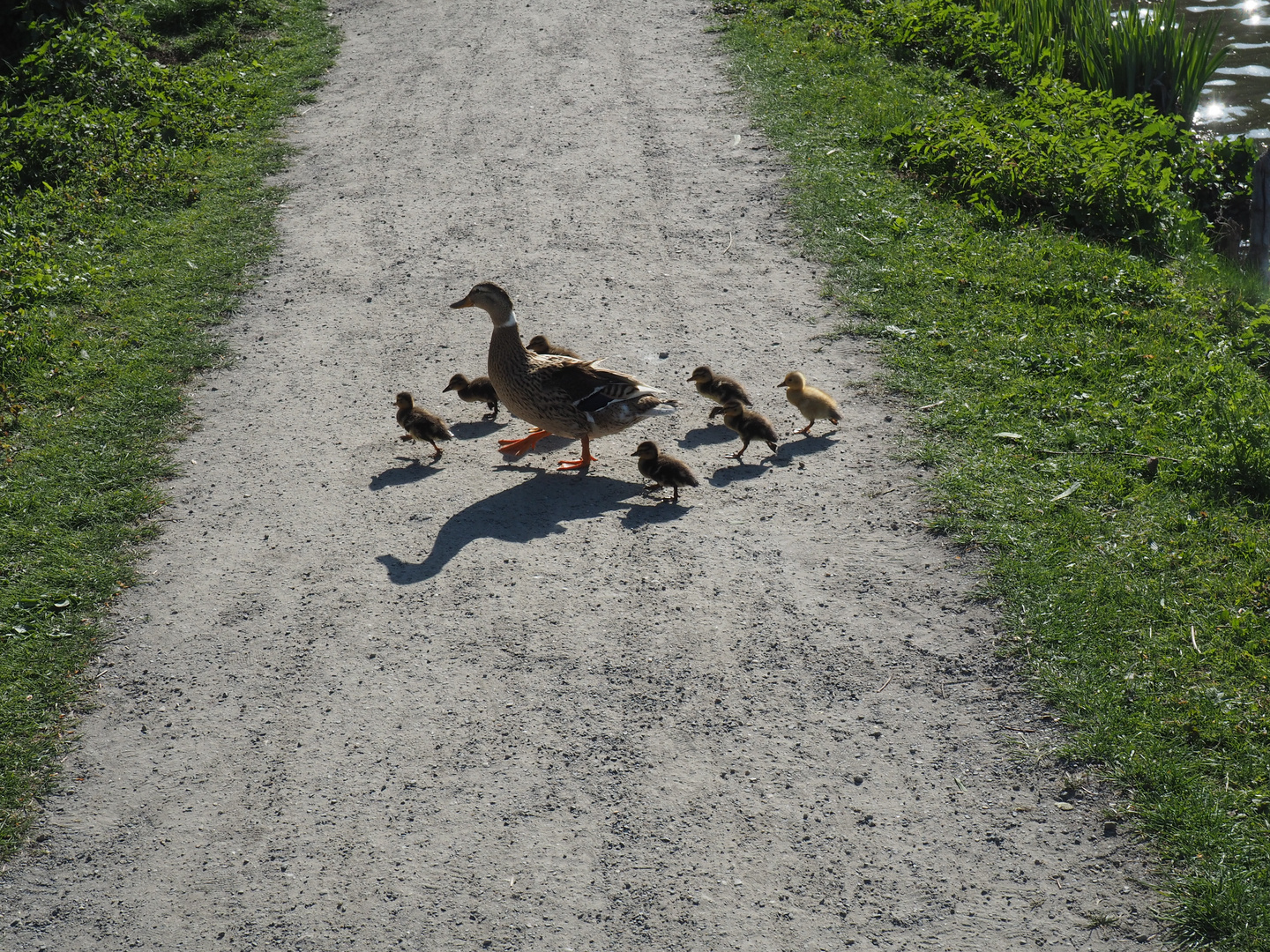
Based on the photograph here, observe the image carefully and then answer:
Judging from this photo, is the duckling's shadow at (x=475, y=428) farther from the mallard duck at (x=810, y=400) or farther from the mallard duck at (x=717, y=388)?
the mallard duck at (x=810, y=400)

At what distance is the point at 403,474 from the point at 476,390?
Result: 3.21ft

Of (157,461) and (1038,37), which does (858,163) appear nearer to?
(1038,37)

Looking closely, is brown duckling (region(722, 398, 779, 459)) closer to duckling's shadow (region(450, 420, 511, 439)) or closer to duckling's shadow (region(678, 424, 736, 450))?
duckling's shadow (region(678, 424, 736, 450))

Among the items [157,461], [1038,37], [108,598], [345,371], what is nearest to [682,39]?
[1038,37]

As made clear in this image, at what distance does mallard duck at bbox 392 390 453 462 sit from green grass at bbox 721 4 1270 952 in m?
3.48

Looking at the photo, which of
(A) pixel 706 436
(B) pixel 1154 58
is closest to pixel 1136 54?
(B) pixel 1154 58

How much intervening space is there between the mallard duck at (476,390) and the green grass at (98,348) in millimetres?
2157

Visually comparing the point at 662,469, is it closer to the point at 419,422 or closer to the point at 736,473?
the point at 736,473

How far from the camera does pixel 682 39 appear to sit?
52.6ft

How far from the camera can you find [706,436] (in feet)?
26.5

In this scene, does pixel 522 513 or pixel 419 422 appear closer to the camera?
pixel 522 513

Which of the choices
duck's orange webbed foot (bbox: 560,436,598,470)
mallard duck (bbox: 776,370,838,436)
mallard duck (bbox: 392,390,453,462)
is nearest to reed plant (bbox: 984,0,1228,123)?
mallard duck (bbox: 776,370,838,436)

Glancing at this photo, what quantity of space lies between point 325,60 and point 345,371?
29.3 feet

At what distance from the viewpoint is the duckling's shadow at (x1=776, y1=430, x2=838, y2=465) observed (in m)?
7.70
